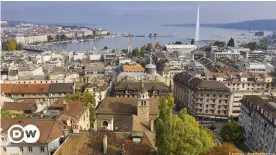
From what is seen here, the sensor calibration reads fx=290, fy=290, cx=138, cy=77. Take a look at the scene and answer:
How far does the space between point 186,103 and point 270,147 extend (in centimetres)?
2521

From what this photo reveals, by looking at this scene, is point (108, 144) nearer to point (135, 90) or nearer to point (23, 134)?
point (23, 134)

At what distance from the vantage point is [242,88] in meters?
63.8

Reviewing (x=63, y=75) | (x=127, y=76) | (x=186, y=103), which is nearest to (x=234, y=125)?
(x=186, y=103)

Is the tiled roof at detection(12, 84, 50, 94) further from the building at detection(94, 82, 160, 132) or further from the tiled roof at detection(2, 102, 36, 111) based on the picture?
the building at detection(94, 82, 160, 132)

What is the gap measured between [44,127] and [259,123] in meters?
30.9

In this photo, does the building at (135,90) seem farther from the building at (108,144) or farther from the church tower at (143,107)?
the building at (108,144)

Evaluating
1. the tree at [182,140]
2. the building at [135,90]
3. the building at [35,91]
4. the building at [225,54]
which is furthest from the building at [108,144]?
the building at [225,54]

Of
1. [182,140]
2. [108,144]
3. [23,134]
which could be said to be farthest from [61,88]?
[182,140]

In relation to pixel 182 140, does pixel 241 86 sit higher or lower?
lower

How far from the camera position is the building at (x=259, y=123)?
38.9 meters

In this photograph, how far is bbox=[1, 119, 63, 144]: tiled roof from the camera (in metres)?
26.5

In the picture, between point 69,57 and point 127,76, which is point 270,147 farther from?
point 69,57

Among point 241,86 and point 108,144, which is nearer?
point 108,144

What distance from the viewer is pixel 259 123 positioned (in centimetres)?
4272
